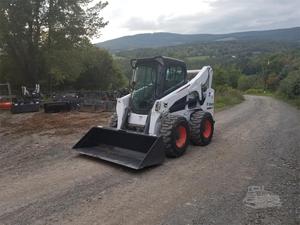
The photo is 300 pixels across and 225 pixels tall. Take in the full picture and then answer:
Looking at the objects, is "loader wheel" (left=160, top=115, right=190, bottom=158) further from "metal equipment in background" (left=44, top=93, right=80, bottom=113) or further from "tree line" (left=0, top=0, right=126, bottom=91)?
"tree line" (left=0, top=0, right=126, bottom=91)

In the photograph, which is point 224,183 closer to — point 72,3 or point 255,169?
point 255,169

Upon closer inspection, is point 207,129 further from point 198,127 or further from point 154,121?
point 154,121

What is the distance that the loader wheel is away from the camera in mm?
7461

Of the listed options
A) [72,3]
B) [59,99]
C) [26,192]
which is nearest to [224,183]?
[26,192]

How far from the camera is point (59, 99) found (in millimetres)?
18969

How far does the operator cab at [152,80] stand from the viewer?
809cm

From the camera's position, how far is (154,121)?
25.1ft

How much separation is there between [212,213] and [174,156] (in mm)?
2835

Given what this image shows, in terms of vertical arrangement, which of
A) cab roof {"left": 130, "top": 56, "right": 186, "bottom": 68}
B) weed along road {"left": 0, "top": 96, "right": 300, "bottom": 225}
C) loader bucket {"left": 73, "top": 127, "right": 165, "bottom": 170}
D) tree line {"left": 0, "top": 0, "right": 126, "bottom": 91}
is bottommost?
weed along road {"left": 0, "top": 96, "right": 300, "bottom": 225}

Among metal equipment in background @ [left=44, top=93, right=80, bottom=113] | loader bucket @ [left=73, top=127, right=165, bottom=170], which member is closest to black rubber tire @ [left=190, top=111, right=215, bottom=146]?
loader bucket @ [left=73, top=127, right=165, bottom=170]

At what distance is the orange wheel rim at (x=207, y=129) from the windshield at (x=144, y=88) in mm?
1710

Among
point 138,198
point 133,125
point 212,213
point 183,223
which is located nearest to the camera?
point 183,223

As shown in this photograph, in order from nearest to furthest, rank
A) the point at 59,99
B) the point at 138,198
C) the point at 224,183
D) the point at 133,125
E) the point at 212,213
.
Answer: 1. the point at 212,213
2. the point at 138,198
3. the point at 224,183
4. the point at 133,125
5. the point at 59,99

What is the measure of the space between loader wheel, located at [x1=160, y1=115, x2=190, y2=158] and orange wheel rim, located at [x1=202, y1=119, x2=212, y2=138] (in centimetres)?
107
